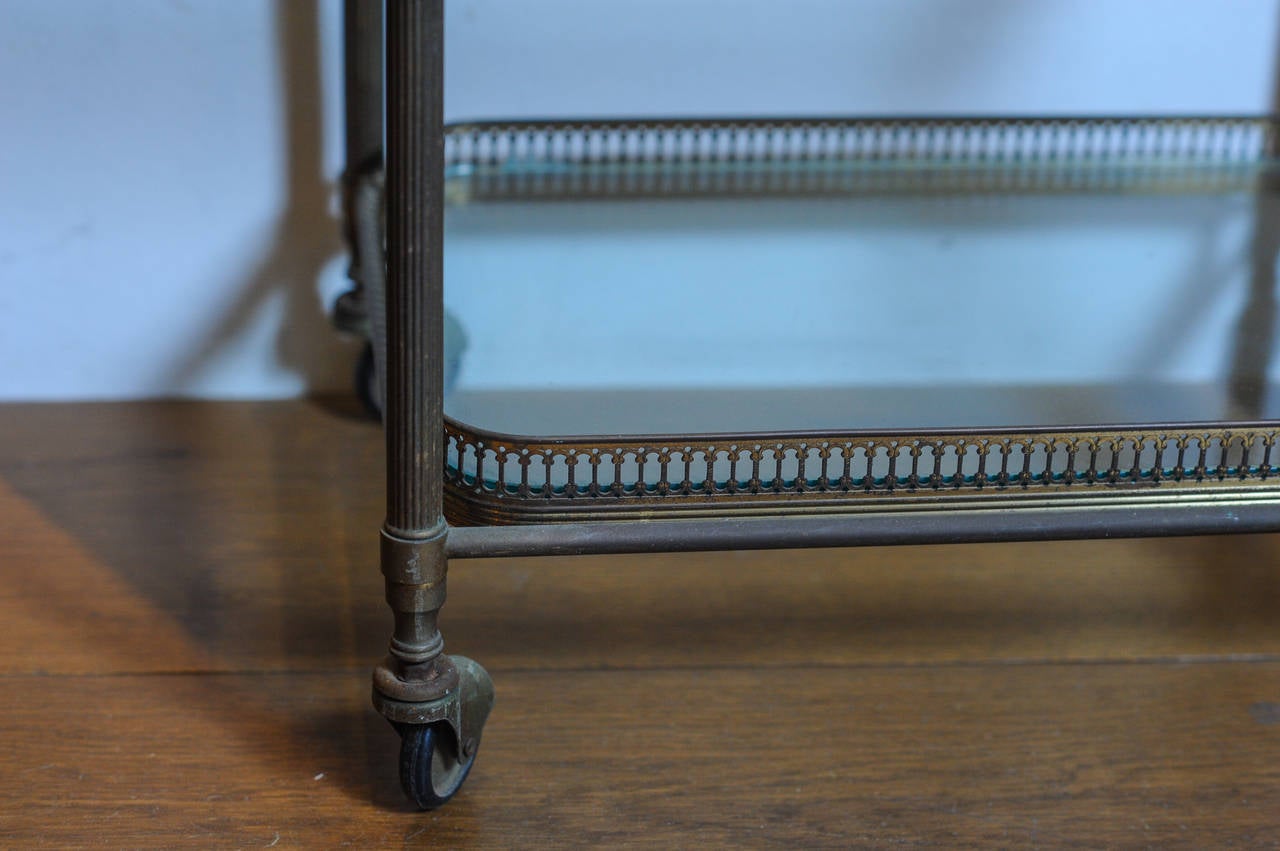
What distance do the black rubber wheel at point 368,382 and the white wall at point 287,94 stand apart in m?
0.08

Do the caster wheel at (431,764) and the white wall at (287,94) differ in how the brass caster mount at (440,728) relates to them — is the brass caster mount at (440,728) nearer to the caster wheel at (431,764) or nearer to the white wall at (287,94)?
the caster wheel at (431,764)

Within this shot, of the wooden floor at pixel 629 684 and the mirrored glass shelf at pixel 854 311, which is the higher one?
the mirrored glass shelf at pixel 854 311

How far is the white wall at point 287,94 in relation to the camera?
1295 mm

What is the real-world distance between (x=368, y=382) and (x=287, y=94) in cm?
25

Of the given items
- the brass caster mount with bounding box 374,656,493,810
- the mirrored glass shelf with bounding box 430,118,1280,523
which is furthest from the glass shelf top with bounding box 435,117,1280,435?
the brass caster mount with bounding box 374,656,493,810

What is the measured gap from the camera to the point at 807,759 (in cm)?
84

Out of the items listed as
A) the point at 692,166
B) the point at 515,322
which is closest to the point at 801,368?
the point at 515,322

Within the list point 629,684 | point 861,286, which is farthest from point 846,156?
point 629,684

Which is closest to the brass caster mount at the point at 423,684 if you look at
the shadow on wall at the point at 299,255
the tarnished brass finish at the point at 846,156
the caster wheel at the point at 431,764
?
the caster wheel at the point at 431,764

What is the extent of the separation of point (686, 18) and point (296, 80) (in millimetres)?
328

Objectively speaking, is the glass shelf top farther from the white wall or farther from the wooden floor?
the wooden floor

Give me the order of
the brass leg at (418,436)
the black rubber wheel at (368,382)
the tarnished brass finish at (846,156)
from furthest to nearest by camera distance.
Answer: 1. the black rubber wheel at (368,382)
2. the tarnished brass finish at (846,156)
3. the brass leg at (418,436)

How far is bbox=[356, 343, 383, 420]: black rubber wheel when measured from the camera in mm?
1343

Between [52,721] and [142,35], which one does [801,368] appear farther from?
[142,35]
